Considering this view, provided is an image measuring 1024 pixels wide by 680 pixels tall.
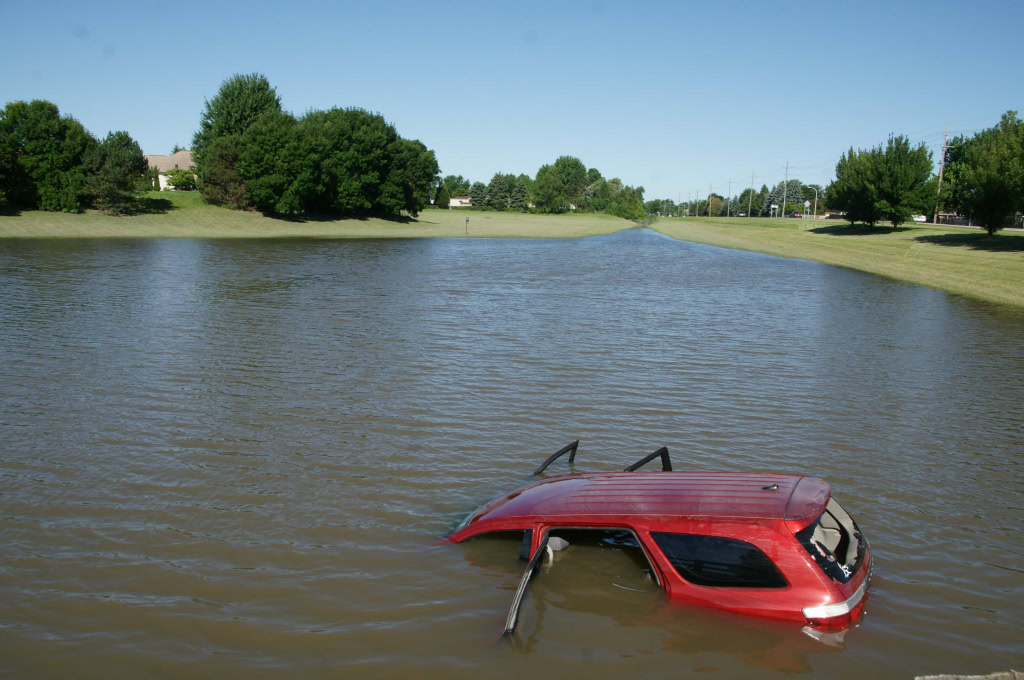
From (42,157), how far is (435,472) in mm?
59793

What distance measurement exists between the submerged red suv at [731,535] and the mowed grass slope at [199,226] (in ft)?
169

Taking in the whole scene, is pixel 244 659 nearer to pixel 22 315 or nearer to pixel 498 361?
pixel 498 361

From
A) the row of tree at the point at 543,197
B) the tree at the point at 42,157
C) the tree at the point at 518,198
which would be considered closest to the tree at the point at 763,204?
the row of tree at the point at 543,197

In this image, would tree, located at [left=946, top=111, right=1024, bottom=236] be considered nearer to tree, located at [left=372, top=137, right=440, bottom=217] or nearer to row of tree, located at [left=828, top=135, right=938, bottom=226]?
row of tree, located at [left=828, top=135, right=938, bottom=226]

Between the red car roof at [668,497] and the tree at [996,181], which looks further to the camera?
the tree at [996,181]

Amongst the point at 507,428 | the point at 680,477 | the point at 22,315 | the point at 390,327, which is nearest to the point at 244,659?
the point at 680,477

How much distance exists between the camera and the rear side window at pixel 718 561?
531cm

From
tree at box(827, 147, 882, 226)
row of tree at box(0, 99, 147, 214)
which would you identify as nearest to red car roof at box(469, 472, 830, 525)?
row of tree at box(0, 99, 147, 214)

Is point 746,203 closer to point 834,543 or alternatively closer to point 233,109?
point 233,109

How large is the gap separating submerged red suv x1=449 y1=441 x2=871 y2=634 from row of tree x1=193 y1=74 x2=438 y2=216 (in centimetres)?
6437

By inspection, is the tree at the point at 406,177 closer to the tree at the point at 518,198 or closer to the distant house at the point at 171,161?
the distant house at the point at 171,161

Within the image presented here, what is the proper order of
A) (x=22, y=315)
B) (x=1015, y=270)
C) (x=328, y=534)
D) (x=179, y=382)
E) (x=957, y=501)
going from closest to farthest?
1. (x=328, y=534)
2. (x=957, y=501)
3. (x=179, y=382)
4. (x=22, y=315)
5. (x=1015, y=270)

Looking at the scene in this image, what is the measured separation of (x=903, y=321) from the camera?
21.3 metres

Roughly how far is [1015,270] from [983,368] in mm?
21564
